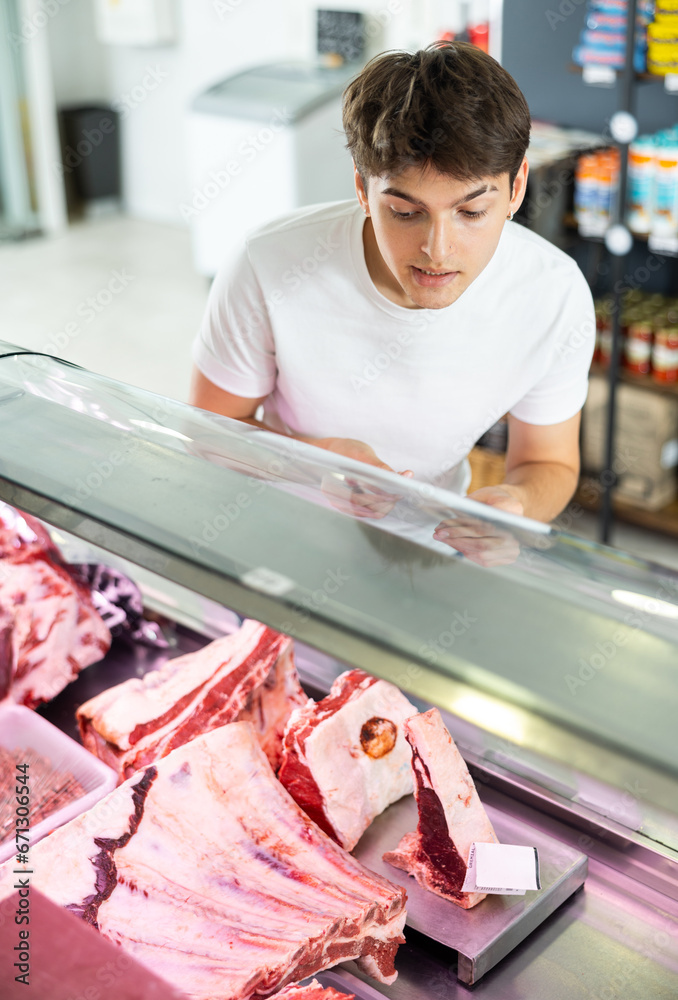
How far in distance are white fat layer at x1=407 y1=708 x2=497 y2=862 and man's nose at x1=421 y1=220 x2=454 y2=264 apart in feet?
1.84

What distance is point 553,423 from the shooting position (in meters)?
1.68

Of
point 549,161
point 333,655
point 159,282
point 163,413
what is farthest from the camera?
point 159,282

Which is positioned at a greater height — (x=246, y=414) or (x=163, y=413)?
(x=163, y=413)

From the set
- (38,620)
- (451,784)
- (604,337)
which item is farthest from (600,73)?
(451,784)

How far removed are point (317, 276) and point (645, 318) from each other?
237cm

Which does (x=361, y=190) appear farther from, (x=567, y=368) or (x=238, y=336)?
(x=567, y=368)

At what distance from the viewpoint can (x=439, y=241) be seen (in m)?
1.21

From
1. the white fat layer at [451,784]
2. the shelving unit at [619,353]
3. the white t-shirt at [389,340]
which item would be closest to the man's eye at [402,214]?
the white t-shirt at [389,340]

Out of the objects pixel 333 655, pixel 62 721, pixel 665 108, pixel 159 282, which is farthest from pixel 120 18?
pixel 333 655

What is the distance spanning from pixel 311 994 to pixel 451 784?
249 millimetres

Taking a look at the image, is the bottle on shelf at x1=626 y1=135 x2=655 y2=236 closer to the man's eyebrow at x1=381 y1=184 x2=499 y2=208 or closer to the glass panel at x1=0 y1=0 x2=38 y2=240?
the man's eyebrow at x1=381 y1=184 x2=499 y2=208

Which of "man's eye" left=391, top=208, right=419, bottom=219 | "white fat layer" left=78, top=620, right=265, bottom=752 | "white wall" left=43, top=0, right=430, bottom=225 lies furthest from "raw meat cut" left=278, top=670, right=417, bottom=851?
"white wall" left=43, top=0, right=430, bottom=225

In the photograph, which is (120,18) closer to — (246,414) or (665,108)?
(665,108)

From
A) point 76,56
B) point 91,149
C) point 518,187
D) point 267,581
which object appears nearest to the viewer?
point 267,581
